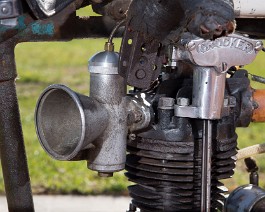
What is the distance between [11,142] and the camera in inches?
77.7

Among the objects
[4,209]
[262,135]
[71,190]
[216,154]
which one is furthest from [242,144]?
[216,154]

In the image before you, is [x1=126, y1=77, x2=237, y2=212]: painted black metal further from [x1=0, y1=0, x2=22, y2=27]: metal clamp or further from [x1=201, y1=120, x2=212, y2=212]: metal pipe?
[x1=0, y1=0, x2=22, y2=27]: metal clamp

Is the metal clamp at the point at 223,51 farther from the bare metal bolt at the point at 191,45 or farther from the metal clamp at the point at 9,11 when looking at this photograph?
the metal clamp at the point at 9,11

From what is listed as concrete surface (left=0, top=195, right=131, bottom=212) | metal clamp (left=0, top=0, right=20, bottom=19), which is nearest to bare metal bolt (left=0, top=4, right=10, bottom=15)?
metal clamp (left=0, top=0, right=20, bottom=19)

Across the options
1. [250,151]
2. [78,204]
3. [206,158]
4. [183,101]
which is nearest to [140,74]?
[183,101]

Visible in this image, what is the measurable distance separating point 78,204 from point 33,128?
197 centimetres

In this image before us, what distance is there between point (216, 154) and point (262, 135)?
3.85 m

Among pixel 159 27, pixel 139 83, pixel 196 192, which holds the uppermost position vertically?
pixel 159 27

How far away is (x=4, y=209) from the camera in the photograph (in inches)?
157

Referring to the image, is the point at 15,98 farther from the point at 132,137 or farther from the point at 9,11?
the point at 9,11

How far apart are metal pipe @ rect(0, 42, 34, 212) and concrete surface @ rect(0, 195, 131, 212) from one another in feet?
6.43

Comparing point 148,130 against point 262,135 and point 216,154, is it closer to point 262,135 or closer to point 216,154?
point 216,154

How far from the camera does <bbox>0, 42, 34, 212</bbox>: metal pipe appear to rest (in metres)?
1.94

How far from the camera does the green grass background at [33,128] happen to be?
4.49 meters
